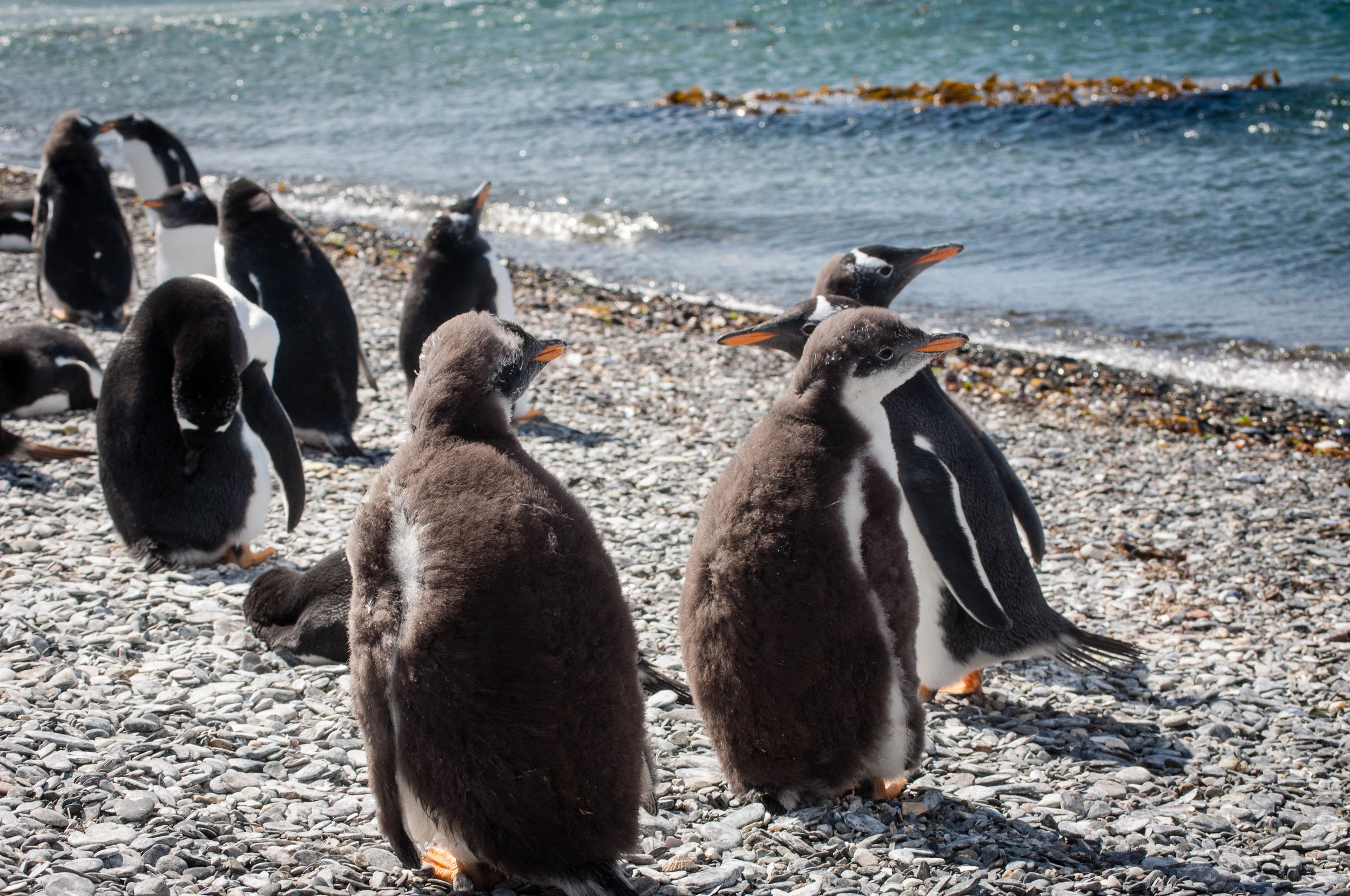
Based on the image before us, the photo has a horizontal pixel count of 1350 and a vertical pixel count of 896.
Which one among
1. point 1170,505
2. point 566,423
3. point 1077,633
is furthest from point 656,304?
point 1077,633

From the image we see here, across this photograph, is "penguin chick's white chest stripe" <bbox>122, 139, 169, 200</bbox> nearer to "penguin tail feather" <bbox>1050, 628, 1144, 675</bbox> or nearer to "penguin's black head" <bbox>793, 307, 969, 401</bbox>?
"penguin's black head" <bbox>793, 307, 969, 401</bbox>

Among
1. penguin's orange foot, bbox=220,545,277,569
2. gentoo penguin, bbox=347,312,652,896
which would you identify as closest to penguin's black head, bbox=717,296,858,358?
gentoo penguin, bbox=347,312,652,896

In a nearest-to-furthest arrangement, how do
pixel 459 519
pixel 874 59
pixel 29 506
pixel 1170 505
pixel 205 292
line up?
1. pixel 459 519
2. pixel 205 292
3. pixel 29 506
4. pixel 1170 505
5. pixel 874 59

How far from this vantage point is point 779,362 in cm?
813

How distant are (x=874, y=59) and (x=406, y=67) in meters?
11.3

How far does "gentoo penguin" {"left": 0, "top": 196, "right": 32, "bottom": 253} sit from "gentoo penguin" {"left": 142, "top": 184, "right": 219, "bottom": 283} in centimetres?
308

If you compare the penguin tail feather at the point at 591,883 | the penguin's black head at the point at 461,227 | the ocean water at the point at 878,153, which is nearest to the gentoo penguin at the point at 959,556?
the penguin tail feather at the point at 591,883

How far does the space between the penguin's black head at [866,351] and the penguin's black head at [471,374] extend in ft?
2.60

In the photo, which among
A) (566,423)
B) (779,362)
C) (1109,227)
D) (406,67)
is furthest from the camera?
(406,67)

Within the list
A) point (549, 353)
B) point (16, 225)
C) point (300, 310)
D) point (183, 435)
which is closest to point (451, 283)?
point (300, 310)

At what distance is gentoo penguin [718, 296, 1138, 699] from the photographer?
3.71m

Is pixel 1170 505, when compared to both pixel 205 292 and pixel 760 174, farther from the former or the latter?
pixel 760 174

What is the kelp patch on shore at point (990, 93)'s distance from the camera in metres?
17.3

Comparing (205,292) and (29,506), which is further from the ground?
(205,292)
